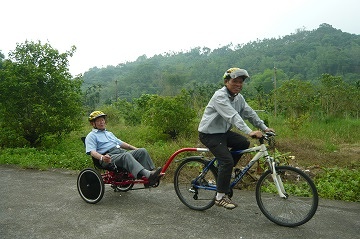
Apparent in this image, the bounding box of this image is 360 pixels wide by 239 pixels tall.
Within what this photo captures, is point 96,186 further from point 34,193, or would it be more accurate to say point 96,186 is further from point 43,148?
point 43,148

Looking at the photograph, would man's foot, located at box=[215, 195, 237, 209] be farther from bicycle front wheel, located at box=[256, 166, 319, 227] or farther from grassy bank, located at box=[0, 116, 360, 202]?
grassy bank, located at box=[0, 116, 360, 202]

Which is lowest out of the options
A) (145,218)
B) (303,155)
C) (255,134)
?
(303,155)

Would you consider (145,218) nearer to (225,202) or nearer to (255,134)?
(225,202)

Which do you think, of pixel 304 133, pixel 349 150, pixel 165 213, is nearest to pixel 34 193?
pixel 165 213

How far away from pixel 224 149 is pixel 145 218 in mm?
1403

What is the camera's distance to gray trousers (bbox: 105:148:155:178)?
4781 mm

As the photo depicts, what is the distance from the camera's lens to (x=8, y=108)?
379 inches

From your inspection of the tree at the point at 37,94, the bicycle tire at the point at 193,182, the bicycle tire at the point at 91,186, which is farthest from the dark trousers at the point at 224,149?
the tree at the point at 37,94

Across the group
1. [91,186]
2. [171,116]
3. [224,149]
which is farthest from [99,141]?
[171,116]

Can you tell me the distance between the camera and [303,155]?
353 inches

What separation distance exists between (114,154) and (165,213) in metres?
1.22

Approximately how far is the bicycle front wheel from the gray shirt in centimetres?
69

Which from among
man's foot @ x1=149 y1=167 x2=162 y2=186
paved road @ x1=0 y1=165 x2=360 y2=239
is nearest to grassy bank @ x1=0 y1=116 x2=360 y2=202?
paved road @ x1=0 y1=165 x2=360 y2=239

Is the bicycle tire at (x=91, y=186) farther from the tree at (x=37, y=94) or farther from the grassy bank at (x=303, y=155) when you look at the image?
the tree at (x=37, y=94)
